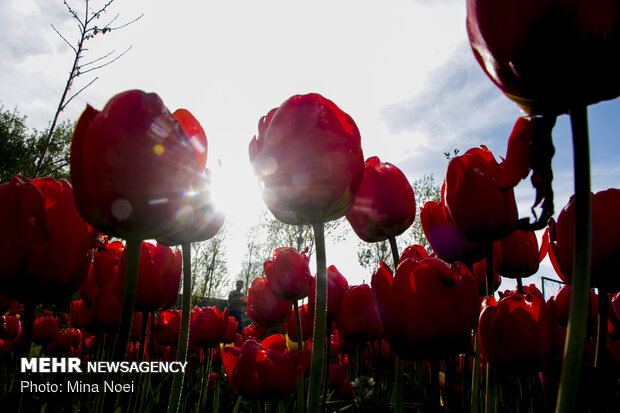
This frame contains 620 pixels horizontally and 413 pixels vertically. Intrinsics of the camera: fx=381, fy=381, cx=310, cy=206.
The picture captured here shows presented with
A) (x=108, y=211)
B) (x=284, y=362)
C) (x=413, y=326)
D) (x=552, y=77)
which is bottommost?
(x=284, y=362)

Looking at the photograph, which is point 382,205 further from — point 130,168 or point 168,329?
point 168,329

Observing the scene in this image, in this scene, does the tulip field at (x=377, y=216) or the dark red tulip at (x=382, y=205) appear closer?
the tulip field at (x=377, y=216)

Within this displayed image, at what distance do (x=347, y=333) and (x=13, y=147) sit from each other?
2886 centimetres

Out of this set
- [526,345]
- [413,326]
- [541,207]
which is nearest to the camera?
[541,207]

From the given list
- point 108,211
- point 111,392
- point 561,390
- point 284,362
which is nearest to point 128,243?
point 108,211

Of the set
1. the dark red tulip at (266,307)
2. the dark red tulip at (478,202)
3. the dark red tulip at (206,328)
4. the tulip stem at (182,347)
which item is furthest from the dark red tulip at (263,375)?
the dark red tulip at (206,328)

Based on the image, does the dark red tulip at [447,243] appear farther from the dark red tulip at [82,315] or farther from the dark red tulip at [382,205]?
the dark red tulip at [82,315]

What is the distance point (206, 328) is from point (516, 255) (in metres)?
1.76

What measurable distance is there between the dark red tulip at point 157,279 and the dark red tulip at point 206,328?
1.05m

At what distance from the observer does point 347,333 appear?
1.49 metres

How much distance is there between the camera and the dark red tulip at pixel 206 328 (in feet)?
7.55

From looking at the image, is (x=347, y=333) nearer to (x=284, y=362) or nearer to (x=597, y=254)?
(x=284, y=362)

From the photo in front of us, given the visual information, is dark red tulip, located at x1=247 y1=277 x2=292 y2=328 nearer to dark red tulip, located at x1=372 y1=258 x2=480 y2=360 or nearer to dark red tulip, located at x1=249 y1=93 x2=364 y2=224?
dark red tulip, located at x1=372 y1=258 x2=480 y2=360

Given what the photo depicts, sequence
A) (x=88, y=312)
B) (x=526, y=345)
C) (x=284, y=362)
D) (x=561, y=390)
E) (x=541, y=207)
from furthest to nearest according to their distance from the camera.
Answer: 1. (x=88, y=312)
2. (x=284, y=362)
3. (x=526, y=345)
4. (x=541, y=207)
5. (x=561, y=390)
